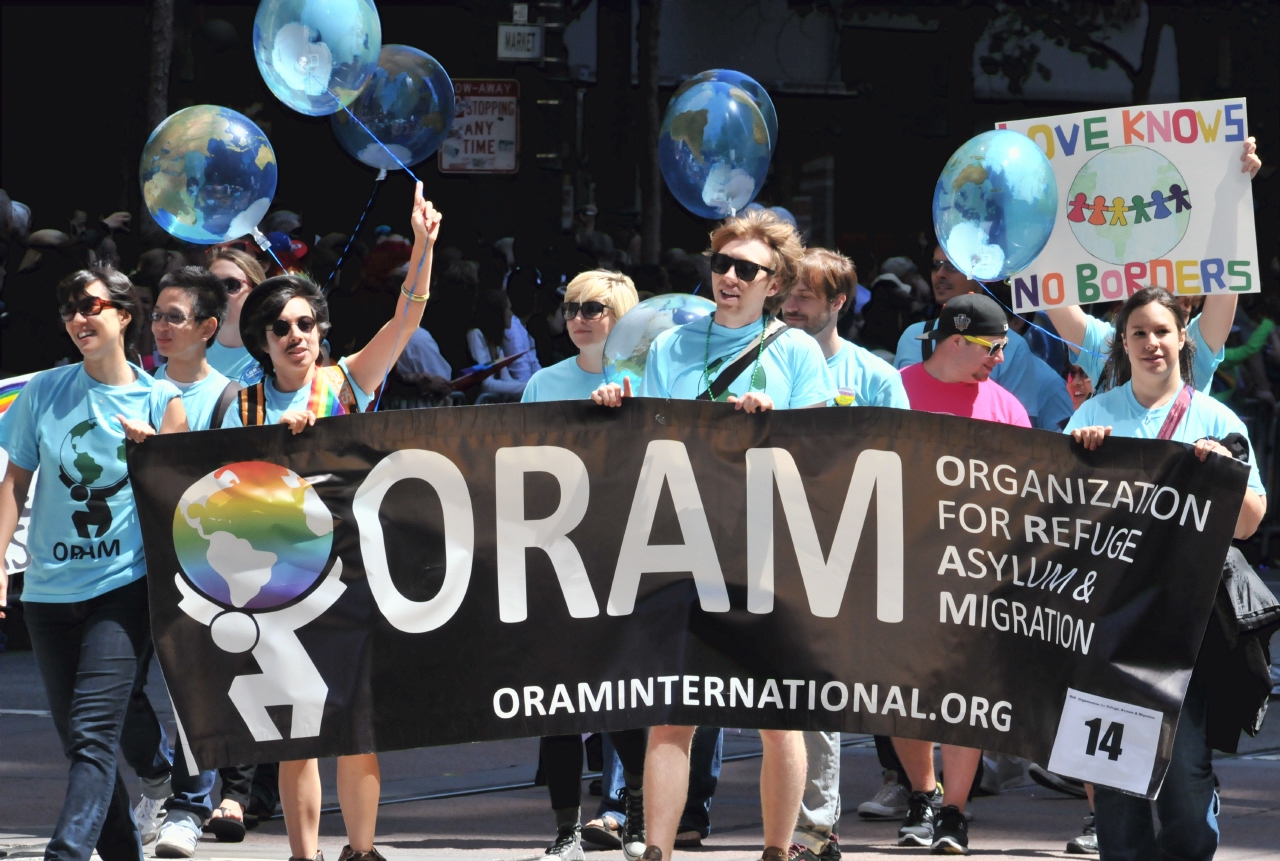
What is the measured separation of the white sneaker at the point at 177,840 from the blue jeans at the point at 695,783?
4.63ft

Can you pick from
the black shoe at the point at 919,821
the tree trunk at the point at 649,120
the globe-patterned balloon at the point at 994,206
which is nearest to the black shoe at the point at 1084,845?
the black shoe at the point at 919,821

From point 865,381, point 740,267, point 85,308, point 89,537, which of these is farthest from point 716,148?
point 89,537

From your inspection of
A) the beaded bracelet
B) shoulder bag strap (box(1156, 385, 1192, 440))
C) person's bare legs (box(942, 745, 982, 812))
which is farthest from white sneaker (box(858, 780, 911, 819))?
the beaded bracelet

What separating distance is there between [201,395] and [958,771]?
9.33 feet

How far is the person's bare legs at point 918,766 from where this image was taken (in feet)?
22.5

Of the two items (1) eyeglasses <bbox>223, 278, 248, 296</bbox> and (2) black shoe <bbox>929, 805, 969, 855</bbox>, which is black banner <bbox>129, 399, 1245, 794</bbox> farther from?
(1) eyeglasses <bbox>223, 278, 248, 296</bbox>

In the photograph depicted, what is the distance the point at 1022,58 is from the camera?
72.5 feet

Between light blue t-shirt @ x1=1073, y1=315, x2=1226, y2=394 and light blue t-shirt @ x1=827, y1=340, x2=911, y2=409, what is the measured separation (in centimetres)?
71

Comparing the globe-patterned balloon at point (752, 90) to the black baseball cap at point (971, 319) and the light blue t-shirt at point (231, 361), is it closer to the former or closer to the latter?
the black baseball cap at point (971, 319)

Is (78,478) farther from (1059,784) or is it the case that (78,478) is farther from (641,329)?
(1059,784)

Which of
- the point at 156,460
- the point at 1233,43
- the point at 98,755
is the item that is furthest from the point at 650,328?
the point at 1233,43

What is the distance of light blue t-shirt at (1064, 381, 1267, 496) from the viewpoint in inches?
221

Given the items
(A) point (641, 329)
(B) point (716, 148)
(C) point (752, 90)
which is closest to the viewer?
(A) point (641, 329)

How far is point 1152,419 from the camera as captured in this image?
5.65 metres
